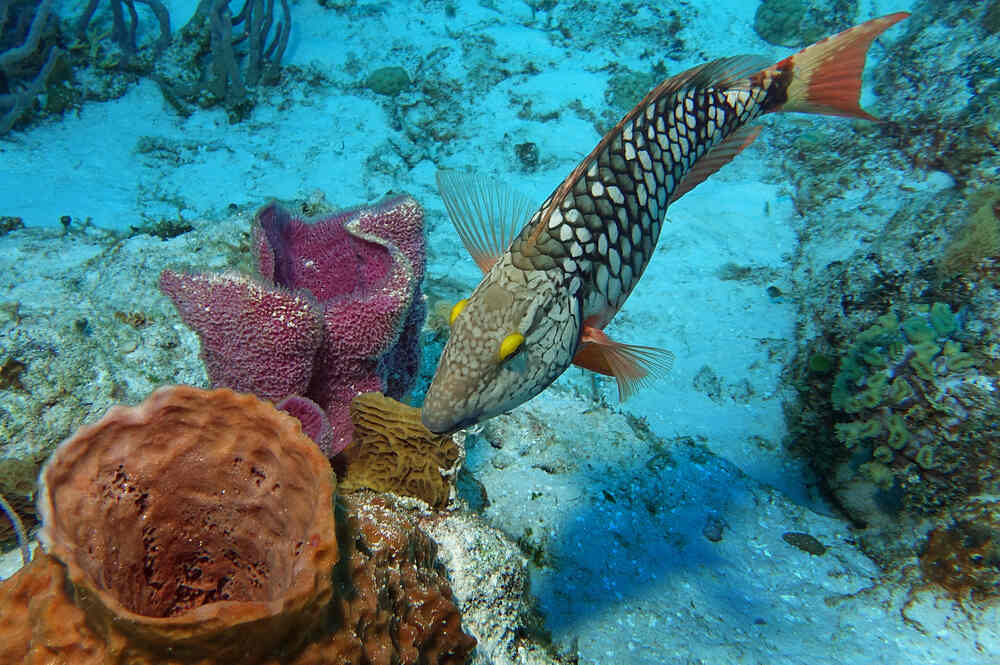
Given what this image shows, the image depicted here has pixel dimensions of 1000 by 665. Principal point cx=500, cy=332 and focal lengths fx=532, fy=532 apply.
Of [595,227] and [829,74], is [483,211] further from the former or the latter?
[829,74]

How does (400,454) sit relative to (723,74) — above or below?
below

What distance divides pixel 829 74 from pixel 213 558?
13.9 feet

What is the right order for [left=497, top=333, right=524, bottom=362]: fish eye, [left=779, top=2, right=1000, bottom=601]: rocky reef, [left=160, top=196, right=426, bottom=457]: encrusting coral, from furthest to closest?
[left=779, top=2, right=1000, bottom=601]: rocky reef → [left=160, top=196, right=426, bottom=457]: encrusting coral → [left=497, top=333, right=524, bottom=362]: fish eye

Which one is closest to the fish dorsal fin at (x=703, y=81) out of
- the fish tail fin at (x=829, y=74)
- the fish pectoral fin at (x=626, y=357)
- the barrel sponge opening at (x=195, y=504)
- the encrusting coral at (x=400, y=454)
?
the fish tail fin at (x=829, y=74)

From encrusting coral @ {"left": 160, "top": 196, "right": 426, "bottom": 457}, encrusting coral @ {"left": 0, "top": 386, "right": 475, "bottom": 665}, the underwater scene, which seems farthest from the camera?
encrusting coral @ {"left": 160, "top": 196, "right": 426, "bottom": 457}

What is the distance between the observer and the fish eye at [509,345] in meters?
2.08

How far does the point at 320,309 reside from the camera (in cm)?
263

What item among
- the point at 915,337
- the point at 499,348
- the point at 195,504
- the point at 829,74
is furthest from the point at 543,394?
the point at 195,504

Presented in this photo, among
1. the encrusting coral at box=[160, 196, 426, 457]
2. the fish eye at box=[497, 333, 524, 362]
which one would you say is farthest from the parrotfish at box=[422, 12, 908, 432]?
the encrusting coral at box=[160, 196, 426, 457]

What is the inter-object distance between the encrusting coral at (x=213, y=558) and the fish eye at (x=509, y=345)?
76 centimetres

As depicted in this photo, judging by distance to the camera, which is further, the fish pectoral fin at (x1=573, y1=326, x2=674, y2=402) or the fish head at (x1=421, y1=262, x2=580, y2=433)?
the fish pectoral fin at (x1=573, y1=326, x2=674, y2=402)

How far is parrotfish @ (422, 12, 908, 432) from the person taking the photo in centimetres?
215

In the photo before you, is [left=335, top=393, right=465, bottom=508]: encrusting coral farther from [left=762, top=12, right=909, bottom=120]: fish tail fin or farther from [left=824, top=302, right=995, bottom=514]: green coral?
[left=824, top=302, right=995, bottom=514]: green coral

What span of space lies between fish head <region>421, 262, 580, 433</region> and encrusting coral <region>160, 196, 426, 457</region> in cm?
68
